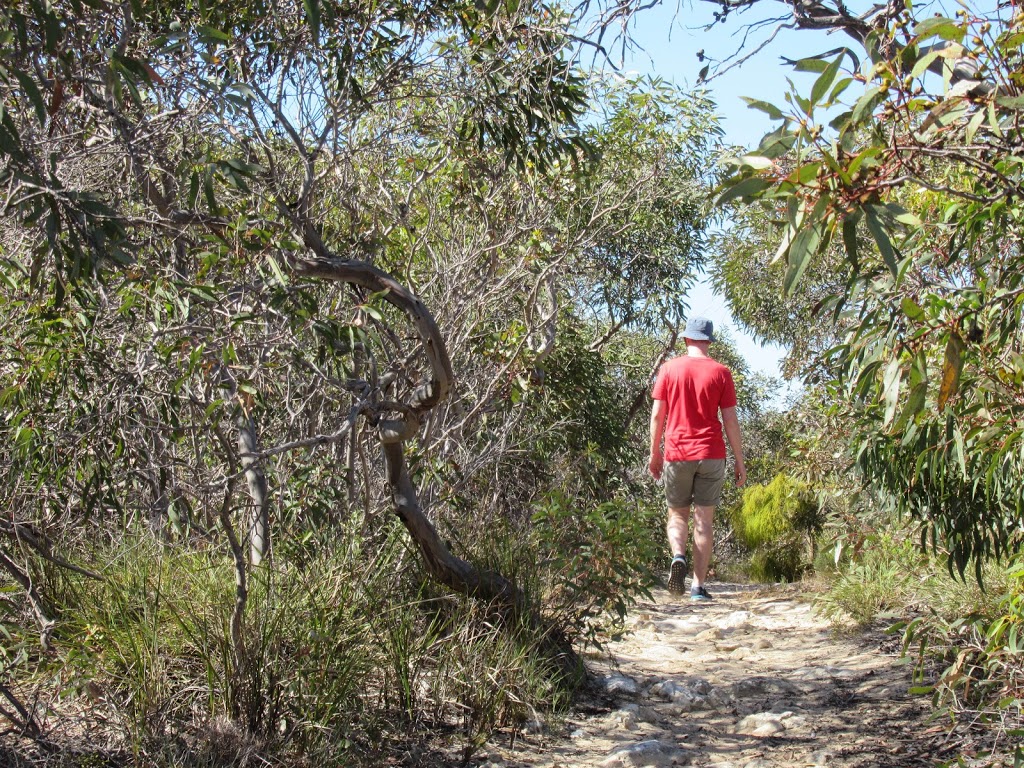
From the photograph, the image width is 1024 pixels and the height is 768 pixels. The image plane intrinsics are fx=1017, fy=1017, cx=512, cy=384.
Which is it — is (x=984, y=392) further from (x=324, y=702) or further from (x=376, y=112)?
(x=376, y=112)

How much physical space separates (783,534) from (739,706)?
5.56m

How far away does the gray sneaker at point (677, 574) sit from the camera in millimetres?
6973

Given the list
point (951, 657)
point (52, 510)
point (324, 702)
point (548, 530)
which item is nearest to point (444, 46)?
point (548, 530)

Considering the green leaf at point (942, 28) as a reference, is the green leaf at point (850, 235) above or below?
below

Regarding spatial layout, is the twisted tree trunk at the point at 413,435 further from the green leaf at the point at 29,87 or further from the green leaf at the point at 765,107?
the green leaf at the point at 765,107

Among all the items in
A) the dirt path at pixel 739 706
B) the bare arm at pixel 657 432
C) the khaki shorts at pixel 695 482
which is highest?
the bare arm at pixel 657 432

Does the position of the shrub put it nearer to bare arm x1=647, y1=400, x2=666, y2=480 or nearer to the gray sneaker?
the gray sneaker

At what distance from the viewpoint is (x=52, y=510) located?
4.56m

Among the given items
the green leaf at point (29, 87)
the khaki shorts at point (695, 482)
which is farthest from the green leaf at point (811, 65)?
the khaki shorts at point (695, 482)

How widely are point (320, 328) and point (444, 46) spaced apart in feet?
7.89

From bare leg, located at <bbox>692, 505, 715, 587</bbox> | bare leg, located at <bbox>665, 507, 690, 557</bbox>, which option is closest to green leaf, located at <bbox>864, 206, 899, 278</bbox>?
bare leg, located at <bbox>692, 505, 715, 587</bbox>

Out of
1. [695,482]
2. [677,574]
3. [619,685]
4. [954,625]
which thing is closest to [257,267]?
[619,685]

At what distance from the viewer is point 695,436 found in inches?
270

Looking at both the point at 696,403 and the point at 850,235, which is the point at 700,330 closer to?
the point at 696,403
